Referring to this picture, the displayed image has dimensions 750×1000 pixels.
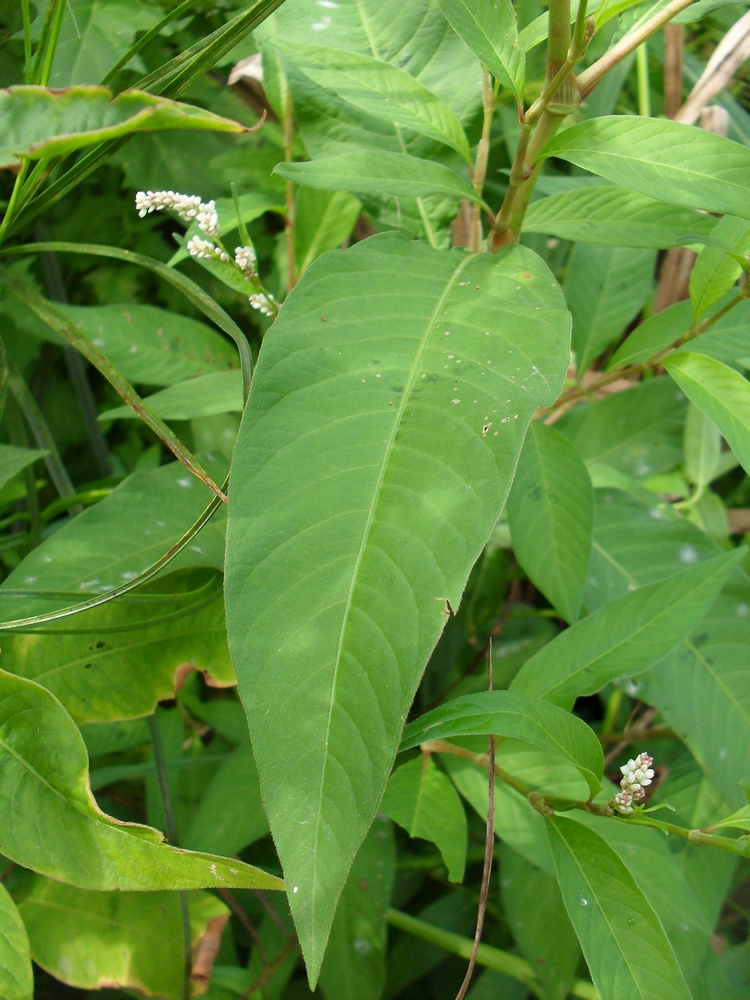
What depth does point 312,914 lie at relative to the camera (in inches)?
15.4

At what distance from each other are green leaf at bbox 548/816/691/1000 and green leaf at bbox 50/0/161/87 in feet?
2.94

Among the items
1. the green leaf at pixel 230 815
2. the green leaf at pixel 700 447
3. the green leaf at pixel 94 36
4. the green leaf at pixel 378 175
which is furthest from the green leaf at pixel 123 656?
the green leaf at pixel 700 447

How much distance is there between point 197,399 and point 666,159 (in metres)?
0.51

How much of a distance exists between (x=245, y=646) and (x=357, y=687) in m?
0.07

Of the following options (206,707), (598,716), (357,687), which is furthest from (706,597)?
(598,716)

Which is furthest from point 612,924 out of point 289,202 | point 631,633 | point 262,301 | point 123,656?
point 289,202

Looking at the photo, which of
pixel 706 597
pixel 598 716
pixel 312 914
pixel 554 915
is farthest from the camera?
pixel 598 716

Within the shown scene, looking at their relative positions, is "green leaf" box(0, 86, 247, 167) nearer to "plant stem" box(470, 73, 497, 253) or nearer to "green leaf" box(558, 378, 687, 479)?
"plant stem" box(470, 73, 497, 253)

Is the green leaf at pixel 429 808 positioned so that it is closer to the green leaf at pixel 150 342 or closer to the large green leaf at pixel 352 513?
the large green leaf at pixel 352 513

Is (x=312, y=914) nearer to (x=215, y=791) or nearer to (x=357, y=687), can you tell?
(x=357, y=687)

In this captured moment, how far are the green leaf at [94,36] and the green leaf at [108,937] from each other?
2.82 feet

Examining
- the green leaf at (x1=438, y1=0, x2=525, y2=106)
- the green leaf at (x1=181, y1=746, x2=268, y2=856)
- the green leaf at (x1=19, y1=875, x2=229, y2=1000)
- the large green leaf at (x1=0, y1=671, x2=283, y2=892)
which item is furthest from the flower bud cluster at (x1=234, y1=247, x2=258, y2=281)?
the green leaf at (x1=19, y1=875, x2=229, y2=1000)

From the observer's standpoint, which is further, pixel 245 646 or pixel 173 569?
pixel 173 569

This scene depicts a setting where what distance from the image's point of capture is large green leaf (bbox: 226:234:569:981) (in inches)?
16.2
